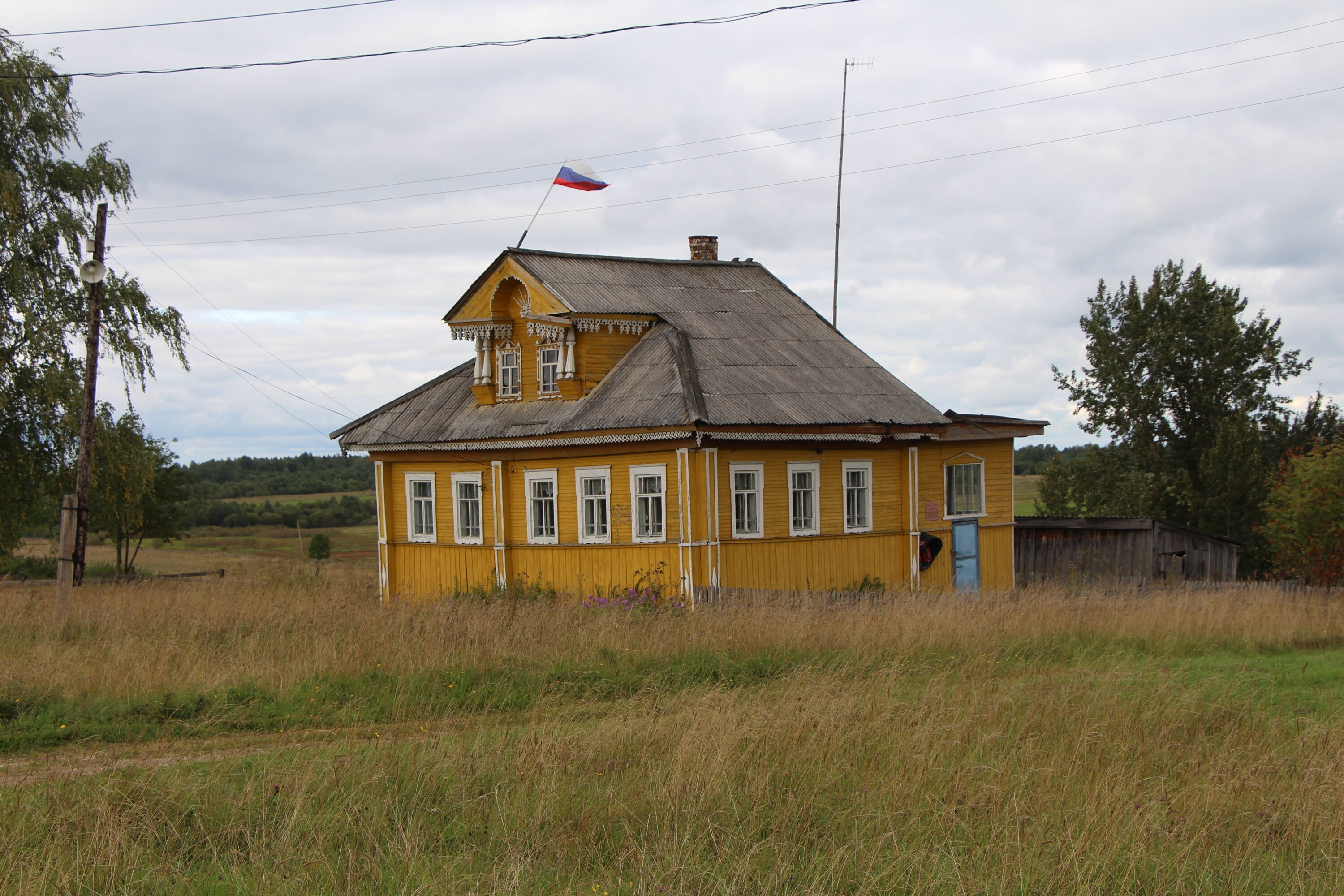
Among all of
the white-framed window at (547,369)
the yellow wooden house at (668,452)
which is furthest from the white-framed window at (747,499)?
the white-framed window at (547,369)

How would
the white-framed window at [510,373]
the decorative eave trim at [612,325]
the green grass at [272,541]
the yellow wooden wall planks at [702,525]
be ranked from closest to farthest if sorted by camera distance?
the yellow wooden wall planks at [702,525]
the decorative eave trim at [612,325]
the white-framed window at [510,373]
the green grass at [272,541]

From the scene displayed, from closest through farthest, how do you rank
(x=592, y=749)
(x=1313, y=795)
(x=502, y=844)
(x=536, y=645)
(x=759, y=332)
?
(x=502, y=844) → (x=1313, y=795) → (x=592, y=749) → (x=536, y=645) → (x=759, y=332)

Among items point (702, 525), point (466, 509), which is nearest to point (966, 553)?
point (702, 525)

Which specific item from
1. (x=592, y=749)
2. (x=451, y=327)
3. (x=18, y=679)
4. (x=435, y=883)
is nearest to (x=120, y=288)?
(x=451, y=327)

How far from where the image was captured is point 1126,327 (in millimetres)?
46875

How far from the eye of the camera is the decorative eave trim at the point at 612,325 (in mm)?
22125

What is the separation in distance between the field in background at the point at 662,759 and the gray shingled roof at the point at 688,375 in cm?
672

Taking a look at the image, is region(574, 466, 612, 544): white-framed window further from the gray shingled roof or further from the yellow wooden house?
the gray shingled roof

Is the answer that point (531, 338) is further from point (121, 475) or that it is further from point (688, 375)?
point (121, 475)

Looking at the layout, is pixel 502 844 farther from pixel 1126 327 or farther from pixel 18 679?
pixel 1126 327

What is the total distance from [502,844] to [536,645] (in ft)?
20.2

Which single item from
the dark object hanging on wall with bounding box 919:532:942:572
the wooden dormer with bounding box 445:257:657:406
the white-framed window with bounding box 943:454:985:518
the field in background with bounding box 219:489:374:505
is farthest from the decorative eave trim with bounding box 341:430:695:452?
the field in background with bounding box 219:489:374:505

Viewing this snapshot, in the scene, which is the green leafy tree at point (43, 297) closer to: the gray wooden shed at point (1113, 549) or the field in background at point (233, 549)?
the field in background at point (233, 549)

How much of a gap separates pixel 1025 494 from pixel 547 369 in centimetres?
6706
